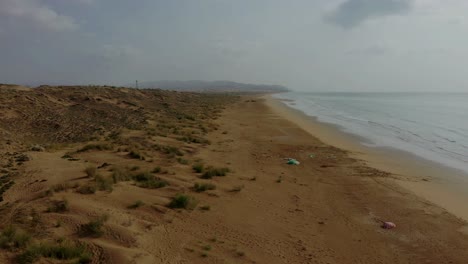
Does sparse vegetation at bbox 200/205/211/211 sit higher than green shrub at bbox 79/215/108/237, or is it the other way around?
green shrub at bbox 79/215/108/237

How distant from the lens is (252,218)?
395 inches

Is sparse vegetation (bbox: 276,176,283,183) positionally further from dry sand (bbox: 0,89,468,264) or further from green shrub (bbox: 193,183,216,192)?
green shrub (bbox: 193,183,216,192)

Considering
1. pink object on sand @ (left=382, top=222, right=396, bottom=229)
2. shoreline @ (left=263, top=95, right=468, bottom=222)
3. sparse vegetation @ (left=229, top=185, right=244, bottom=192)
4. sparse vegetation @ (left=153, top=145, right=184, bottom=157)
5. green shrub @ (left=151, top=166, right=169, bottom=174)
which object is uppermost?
green shrub @ (left=151, top=166, right=169, bottom=174)

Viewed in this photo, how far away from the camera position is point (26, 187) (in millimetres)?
11055

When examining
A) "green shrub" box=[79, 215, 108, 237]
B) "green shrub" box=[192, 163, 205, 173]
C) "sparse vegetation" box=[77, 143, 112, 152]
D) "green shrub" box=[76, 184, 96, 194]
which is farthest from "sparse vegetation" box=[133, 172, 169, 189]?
"sparse vegetation" box=[77, 143, 112, 152]

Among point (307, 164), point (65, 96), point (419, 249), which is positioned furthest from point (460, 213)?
point (65, 96)

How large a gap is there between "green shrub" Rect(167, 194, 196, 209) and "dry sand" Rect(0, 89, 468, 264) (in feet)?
0.73

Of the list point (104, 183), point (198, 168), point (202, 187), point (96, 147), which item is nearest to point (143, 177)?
point (104, 183)

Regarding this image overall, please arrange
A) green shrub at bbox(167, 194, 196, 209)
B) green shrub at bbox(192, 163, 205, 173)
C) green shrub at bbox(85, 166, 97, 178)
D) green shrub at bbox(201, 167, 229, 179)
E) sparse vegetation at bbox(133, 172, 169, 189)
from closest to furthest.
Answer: green shrub at bbox(167, 194, 196, 209) → sparse vegetation at bbox(133, 172, 169, 189) → green shrub at bbox(85, 166, 97, 178) → green shrub at bbox(201, 167, 229, 179) → green shrub at bbox(192, 163, 205, 173)

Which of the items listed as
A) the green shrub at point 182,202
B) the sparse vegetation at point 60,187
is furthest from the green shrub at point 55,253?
the sparse vegetation at point 60,187

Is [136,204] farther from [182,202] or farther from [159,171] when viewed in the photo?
[159,171]

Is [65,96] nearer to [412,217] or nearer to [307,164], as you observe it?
[307,164]

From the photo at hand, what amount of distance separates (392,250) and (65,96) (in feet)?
123

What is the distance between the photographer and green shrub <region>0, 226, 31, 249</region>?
6918 mm
